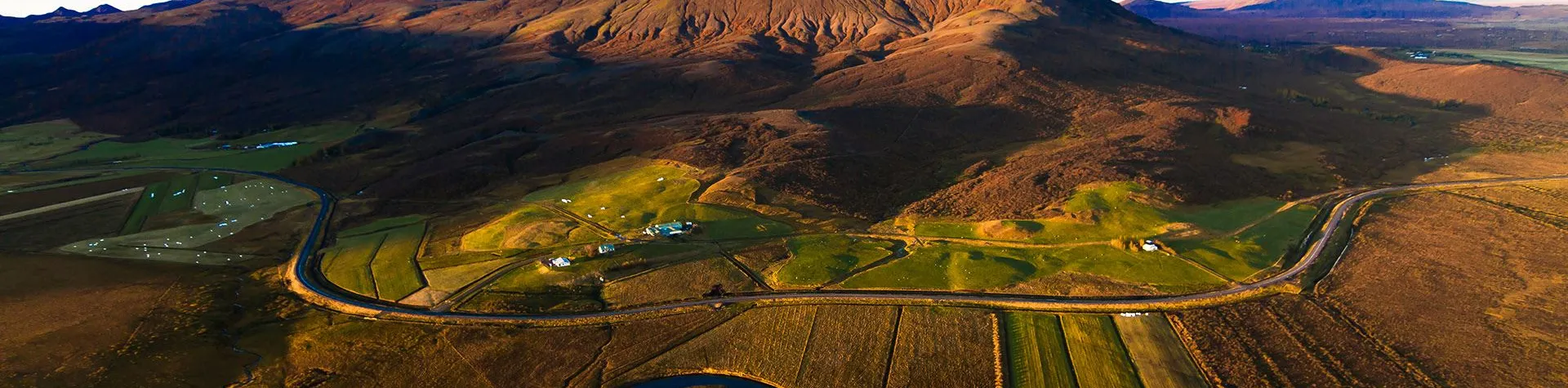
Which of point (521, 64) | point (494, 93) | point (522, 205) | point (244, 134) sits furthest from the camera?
point (521, 64)

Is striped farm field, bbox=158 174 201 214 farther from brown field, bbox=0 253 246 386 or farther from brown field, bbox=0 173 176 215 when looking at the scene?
brown field, bbox=0 253 246 386

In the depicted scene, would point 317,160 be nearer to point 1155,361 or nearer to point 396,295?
point 396,295

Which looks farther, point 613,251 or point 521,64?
point 521,64

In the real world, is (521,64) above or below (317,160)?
above

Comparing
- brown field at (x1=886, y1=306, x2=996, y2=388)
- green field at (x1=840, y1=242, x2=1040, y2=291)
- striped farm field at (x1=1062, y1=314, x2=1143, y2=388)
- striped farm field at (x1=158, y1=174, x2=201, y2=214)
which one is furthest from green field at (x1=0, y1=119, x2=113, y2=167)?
striped farm field at (x1=1062, y1=314, x2=1143, y2=388)

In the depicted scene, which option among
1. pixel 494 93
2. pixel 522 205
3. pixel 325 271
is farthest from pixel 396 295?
pixel 494 93

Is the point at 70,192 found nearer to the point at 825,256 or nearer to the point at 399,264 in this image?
the point at 399,264

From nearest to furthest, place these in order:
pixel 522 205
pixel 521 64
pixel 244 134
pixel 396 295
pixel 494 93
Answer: pixel 396 295
pixel 522 205
pixel 244 134
pixel 494 93
pixel 521 64
